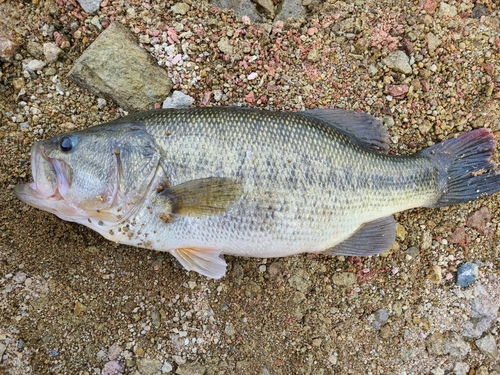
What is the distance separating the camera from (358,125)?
10.8 ft

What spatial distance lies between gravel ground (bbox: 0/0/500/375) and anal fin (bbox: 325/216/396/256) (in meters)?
0.29

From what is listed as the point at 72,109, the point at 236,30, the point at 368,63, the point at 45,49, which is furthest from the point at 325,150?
the point at 45,49

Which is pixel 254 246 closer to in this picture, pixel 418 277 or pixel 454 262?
pixel 418 277

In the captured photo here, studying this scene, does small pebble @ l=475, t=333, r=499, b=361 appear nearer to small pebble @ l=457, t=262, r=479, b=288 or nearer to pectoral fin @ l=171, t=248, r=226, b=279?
small pebble @ l=457, t=262, r=479, b=288

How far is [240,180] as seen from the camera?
2.88 m

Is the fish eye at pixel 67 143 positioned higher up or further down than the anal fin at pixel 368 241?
higher up

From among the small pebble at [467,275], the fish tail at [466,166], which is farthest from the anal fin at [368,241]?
the small pebble at [467,275]

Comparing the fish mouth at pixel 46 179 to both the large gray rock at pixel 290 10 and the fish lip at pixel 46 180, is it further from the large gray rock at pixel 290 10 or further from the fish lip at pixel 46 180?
the large gray rock at pixel 290 10

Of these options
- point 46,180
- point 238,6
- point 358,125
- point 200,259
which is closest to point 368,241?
point 358,125

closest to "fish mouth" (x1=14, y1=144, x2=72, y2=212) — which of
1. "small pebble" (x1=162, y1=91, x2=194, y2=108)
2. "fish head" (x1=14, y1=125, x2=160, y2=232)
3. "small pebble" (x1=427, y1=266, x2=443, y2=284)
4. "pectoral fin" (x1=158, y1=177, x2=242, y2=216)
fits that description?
"fish head" (x1=14, y1=125, x2=160, y2=232)

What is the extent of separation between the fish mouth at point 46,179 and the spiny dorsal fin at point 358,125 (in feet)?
6.11

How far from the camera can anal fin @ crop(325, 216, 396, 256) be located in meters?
3.24

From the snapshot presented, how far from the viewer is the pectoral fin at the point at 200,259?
3049 millimetres

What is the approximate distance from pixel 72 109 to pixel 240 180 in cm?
157
